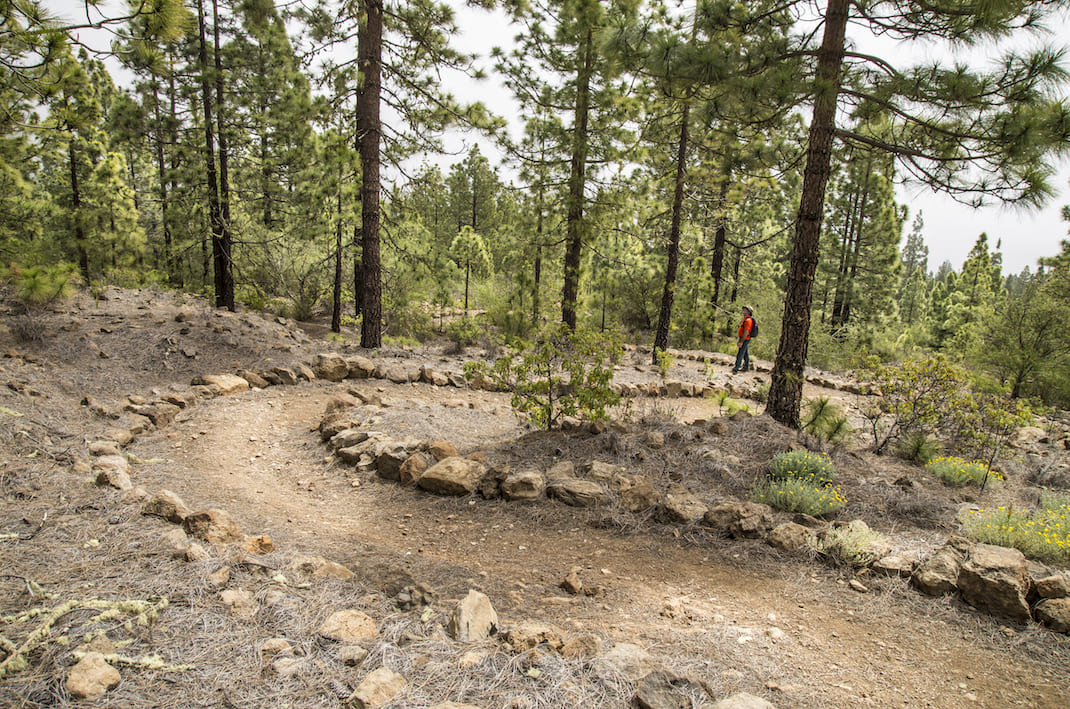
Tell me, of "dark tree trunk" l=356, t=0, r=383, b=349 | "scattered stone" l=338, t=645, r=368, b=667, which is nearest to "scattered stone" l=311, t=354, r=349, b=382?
"dark tree trunk" l=356, t=0, r=383, b=349

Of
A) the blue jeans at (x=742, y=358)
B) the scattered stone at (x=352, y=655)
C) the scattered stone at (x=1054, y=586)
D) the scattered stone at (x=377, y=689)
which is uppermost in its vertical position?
the blue jeans at (x=742, y=358)

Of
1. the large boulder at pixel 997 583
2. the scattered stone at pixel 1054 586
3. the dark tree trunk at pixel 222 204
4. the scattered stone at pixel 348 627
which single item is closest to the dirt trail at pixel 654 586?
the large boulder at pixel 997 583

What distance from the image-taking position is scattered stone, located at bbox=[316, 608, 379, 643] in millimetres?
2504

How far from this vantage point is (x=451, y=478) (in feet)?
15.7

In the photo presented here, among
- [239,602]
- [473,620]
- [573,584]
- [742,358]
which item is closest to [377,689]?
[473,620]

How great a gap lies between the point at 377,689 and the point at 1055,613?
3731 mm

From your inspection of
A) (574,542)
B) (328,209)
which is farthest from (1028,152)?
(328,209)

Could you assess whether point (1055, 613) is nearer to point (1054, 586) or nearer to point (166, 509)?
point (1054, 586)

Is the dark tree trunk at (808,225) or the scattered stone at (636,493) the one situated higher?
the dark tree trunk at (808,225)

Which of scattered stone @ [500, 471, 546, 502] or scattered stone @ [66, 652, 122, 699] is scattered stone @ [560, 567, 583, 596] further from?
scattered stone @ [66, 652, 122, 699]

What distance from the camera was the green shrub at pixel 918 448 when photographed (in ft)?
21.2

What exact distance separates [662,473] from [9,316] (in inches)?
361

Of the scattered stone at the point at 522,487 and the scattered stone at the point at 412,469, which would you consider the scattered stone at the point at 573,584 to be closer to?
the scattered stone at the point at 522,487

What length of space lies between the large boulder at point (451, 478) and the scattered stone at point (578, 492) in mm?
698
